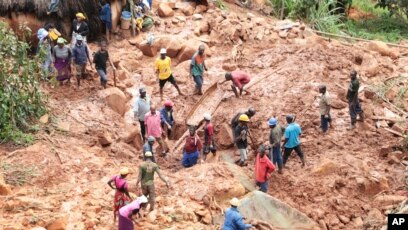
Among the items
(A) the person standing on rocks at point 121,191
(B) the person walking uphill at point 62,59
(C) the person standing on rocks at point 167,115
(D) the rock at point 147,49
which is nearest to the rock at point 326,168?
(C) the person standing on rocks at point 167,115

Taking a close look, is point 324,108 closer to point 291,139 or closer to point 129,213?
point 291,139

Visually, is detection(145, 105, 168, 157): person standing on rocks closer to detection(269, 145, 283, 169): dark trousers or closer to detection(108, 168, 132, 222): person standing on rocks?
detection(269, 145, 283, 169): dark trousers

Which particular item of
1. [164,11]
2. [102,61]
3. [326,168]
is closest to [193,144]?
[326,168]

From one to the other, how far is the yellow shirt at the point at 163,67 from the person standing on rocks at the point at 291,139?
2995 mm

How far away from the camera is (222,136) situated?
11609 mm

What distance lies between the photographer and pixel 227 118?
12055 mm

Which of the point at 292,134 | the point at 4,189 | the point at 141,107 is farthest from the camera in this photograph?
the point at 141,107

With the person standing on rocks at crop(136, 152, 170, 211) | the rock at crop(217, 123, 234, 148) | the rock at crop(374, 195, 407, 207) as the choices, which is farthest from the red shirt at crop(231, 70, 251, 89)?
the person standing on rocks at crop(136, 152, 170, 211)

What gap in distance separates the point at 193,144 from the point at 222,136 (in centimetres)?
129

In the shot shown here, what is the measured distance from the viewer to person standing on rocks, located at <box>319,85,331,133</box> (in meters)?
10.9

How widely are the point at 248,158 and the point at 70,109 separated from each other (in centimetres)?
345

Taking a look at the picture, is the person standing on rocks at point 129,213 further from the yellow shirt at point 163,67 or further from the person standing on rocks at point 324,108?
the yellow shirt at point 163,67

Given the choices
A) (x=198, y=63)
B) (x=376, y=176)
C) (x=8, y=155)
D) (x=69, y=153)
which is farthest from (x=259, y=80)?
(x=8, y=155)

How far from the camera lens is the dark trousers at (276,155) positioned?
Result: 33.7ft
